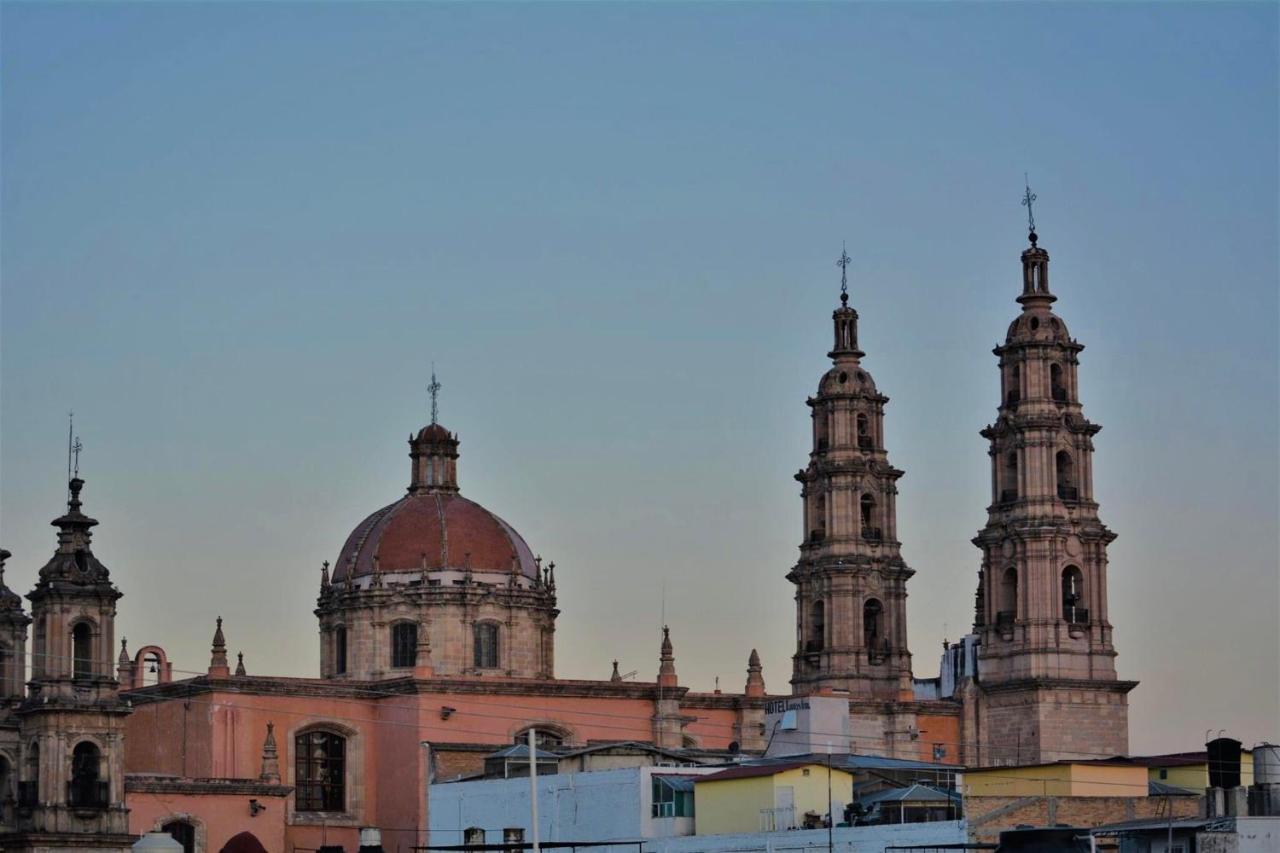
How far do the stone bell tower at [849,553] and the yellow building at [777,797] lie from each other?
2618 centimetres

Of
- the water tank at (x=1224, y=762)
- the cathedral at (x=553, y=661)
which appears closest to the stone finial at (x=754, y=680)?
the cathedral at (x=553, y=661)

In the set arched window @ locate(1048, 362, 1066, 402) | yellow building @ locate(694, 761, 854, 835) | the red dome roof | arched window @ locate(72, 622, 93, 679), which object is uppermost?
arched window @ locate(1048, 362, 1066, 402)

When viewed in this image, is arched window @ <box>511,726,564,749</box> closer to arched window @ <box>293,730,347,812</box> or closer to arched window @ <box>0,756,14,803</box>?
arched window @ <box>293,730,347,812</box>

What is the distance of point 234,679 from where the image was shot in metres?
91.6

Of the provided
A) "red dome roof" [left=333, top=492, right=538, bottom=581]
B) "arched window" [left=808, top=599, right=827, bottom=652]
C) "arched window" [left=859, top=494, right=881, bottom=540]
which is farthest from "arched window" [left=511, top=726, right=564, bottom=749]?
"arched window" [left=859, top=494, right=881, bottom=540]

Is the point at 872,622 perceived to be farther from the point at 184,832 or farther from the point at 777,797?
the point at 777,797

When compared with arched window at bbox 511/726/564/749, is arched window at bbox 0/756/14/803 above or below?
below

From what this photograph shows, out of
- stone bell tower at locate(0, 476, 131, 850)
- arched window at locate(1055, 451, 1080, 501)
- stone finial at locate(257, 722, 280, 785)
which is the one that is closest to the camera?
stone bell tower at locate(0, 476, 131, 850)

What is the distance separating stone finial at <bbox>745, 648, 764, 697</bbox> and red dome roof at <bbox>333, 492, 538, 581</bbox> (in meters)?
8.62

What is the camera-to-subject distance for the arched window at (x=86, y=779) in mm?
78375

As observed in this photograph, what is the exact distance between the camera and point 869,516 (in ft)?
349

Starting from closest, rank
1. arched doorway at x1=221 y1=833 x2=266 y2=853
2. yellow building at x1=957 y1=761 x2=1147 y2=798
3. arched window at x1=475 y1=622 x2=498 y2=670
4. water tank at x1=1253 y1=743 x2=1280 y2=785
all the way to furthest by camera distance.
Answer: water tank at x1=1253 y1=743 x2=1280 y2=785, yellow building at x1=957 y1=761 x2=1147 y2=798, arched doorway at x1=221 y1=833 x2=266 y2=853, arched window at x1=475 y1=622 x2=498 y2=670

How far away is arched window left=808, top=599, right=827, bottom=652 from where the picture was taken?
10500 centimetres

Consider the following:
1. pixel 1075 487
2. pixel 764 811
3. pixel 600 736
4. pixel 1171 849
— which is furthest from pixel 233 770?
pixel 1171 849
